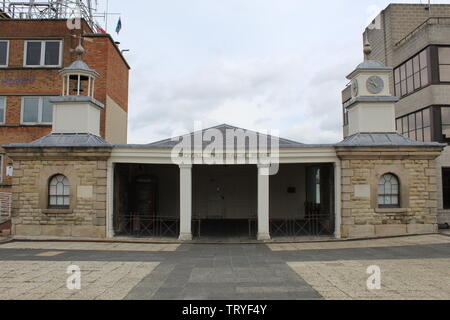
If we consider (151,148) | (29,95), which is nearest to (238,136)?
(151,148)

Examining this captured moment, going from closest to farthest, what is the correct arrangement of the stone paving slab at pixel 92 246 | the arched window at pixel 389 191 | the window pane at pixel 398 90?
the stone paving slab at pixel 92 246, the arched window at pixel 389 191, the window pane at pixel 398 90

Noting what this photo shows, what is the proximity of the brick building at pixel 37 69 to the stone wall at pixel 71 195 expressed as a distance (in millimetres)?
7581

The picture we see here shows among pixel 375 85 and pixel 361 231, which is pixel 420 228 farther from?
pixel 375 85

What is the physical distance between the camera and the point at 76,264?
31.6 feet

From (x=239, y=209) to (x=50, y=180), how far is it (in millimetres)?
10082

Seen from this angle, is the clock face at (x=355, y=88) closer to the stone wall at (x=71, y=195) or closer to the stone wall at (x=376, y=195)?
the stone wall at (x=376, y=195)

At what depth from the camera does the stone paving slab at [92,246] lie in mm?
12164

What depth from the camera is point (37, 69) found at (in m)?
22.0

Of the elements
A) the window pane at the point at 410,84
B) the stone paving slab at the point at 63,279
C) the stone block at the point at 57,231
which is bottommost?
the stone paving slab at the point at 63,279

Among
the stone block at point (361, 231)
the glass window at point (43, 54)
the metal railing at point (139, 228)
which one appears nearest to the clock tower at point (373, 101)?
the stone block at point (361, 231)

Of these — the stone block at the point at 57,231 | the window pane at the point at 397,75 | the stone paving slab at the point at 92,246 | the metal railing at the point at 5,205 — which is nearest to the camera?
the stone paving slab at the point at 92,246

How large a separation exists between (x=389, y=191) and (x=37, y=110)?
2001 cm

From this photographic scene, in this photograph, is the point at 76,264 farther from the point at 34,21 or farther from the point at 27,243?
the point at 34,21

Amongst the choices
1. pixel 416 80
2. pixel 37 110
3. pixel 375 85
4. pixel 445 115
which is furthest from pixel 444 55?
pixel 37 110
